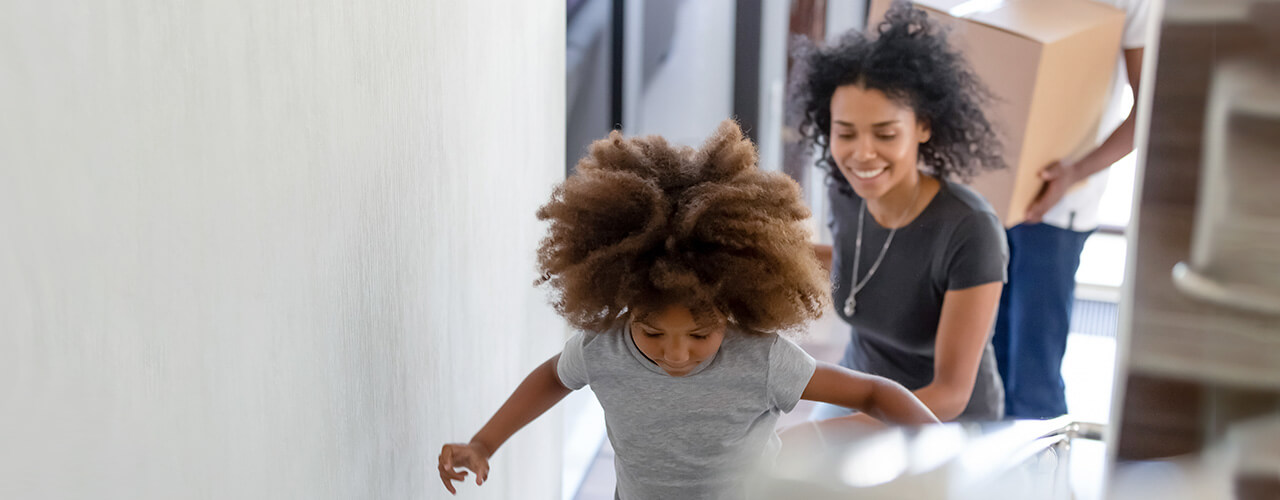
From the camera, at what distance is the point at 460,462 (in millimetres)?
945

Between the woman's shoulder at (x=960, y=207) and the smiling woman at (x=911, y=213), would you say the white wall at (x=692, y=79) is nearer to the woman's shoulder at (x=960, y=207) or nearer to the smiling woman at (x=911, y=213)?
the smiling woman at (x=911, y=213)

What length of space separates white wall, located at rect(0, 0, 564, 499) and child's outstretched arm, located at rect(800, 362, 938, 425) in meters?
0.42

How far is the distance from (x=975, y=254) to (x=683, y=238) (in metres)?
0.77

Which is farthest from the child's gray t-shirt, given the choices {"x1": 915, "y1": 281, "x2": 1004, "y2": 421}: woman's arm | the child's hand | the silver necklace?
the silver necklace

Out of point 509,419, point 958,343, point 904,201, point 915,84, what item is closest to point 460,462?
point 509,419

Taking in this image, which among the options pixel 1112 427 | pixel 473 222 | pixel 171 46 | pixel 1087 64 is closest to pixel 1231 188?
pixel 1087 64

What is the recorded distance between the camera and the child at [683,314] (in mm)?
838

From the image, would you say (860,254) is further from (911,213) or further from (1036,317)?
(1036,317)

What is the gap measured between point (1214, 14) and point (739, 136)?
1502mm

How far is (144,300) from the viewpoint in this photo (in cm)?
54

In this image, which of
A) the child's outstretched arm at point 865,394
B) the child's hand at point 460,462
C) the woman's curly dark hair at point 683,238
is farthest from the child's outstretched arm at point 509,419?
the child's outstretched arm at point 865,394

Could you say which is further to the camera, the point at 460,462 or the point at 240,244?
the point at 460,462

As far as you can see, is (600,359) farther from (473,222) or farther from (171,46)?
(171,46)

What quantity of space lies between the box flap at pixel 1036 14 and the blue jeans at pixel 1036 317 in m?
0.40
